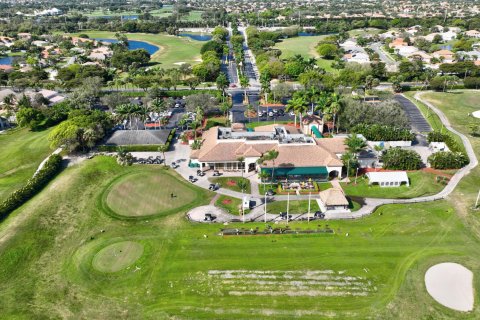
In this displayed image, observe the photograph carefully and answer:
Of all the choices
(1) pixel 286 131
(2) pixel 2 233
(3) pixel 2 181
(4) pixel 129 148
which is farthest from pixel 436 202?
(3) pixel 2 181

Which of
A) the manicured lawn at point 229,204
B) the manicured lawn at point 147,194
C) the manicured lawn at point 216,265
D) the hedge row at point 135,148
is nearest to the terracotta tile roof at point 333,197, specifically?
the manicured lawn at point 216,265

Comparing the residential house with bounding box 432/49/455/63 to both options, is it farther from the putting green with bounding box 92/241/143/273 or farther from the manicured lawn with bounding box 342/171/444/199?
the putting green with bounding box 92/241/143/273

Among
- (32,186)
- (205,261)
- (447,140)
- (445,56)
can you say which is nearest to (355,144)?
(447,140)

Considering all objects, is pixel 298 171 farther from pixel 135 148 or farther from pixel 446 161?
pixel 135 148

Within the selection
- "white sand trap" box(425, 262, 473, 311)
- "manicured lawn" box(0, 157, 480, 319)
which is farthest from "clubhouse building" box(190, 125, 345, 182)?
"white sand trap" box(425, 262, 473, 311)

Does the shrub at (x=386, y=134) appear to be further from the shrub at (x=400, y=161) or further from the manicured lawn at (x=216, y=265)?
the manicured lawn at (x=216, y=265)
